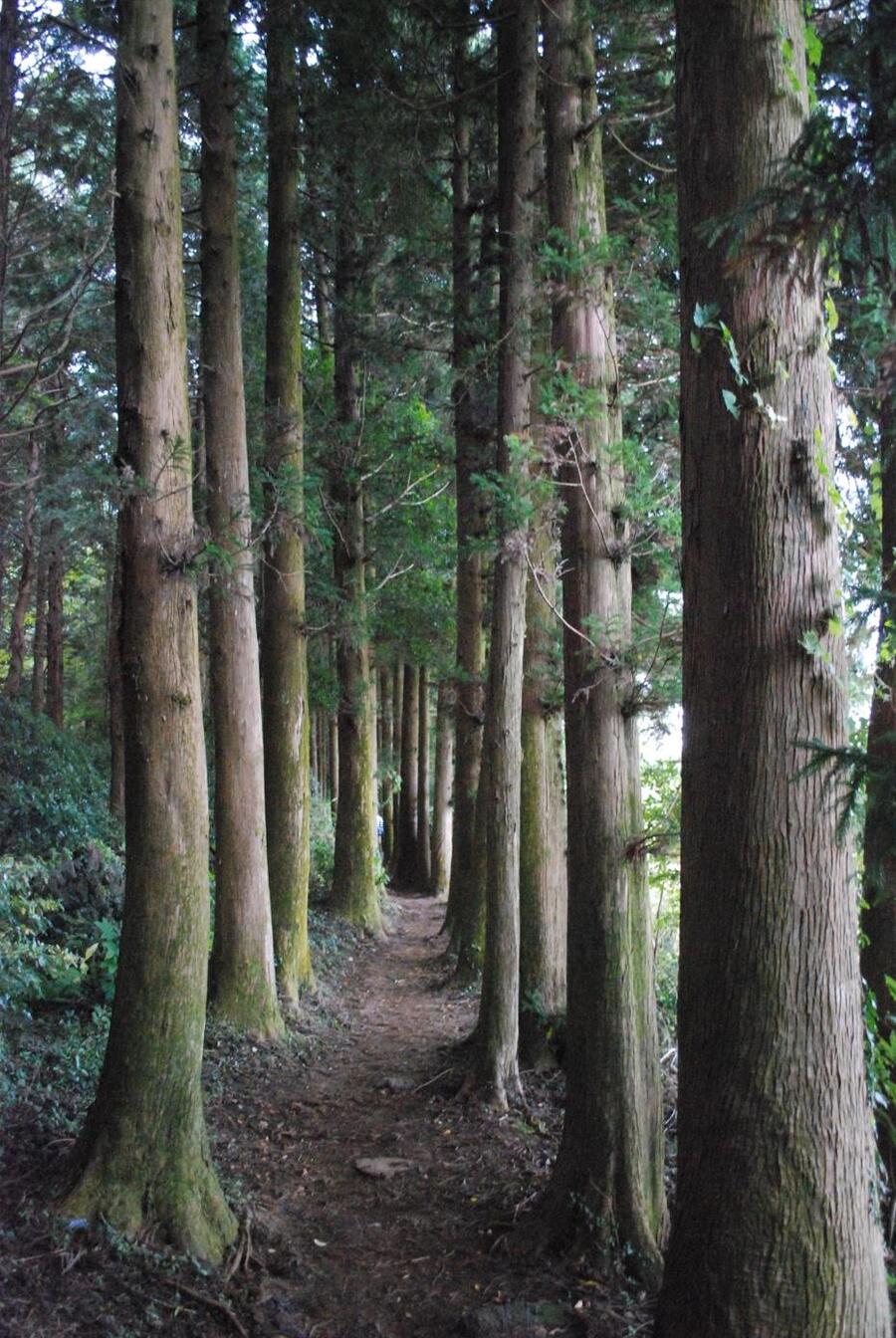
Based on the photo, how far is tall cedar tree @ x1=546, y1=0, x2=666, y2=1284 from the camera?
5.56 metres

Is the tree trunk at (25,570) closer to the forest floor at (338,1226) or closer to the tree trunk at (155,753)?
the tree trunk at (155,753)

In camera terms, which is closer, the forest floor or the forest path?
the forest floor

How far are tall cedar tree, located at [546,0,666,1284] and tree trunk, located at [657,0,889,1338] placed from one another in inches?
102

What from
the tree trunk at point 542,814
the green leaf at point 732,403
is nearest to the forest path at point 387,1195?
the tree trunk at point 542,814

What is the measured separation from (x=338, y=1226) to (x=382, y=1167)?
0.87 meters

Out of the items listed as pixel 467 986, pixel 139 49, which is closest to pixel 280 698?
pixel 467 986

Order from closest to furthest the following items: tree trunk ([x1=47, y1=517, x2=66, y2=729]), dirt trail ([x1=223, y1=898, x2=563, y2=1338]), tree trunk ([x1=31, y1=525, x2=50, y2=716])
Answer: dirt trail ([x1=223, y1=898, x2=563, y2=1338]), tree trunk ([x1=31, y1=525, x2=50, y2=716]), tree trunk ([x1=47, y1=517, x2=66, y2=729])

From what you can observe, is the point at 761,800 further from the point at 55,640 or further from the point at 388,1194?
the point at 55,640

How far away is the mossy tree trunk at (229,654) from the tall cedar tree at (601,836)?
3923 mm

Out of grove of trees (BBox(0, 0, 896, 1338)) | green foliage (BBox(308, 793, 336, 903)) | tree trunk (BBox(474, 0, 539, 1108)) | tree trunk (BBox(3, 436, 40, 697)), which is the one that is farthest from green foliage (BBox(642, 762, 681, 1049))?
tree trunk (BBox(3, 436, 40, 697))

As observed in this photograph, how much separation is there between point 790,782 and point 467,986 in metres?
9.75

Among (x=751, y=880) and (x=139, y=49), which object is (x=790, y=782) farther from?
(x=139, y=49)

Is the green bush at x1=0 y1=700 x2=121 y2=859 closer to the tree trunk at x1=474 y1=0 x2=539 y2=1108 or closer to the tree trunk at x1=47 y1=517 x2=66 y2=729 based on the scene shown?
the tree trunk at x1=47 y1=517 x2=66 y2=729

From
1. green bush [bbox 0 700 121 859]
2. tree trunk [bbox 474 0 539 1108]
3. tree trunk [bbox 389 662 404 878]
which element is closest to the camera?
tree trunk [bbox 474 0 539 1108]
